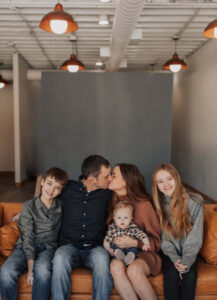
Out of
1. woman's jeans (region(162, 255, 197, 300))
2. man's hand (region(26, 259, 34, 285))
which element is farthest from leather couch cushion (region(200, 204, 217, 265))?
man's hand (region(26, 259, 34, 285))

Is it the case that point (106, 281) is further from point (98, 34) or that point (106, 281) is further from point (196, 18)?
point (98, 34)

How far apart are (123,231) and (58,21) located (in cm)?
245

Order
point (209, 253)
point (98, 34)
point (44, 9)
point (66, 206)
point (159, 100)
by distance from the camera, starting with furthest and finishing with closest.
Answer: point (159, 100) < point (98, 34) < point (44, 9) < point (66, 206) < point (209, 253)

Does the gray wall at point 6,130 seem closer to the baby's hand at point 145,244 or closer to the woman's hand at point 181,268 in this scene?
the baby's hand at point 145,244

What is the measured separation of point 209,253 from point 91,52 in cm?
736

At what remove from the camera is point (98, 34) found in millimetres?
7262

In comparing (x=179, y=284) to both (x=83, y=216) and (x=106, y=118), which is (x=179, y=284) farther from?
(x=106, y=118)

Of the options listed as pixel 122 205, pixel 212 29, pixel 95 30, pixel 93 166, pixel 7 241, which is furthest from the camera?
pixel 95 30

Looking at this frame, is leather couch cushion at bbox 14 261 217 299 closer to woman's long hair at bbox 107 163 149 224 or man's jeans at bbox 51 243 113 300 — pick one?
man's jeans at bbox 51 243 113 300

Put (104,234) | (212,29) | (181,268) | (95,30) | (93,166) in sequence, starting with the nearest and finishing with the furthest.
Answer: (181,268), (104,234), (93,166), (212,29), (95,30)

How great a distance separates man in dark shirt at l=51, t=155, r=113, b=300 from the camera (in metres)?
2.37

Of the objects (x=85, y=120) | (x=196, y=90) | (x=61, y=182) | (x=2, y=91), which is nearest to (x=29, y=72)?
(x=2, y=91)

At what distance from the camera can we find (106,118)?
8195 millimetres

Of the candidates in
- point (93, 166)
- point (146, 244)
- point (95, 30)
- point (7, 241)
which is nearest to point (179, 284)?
point (146, 244)
